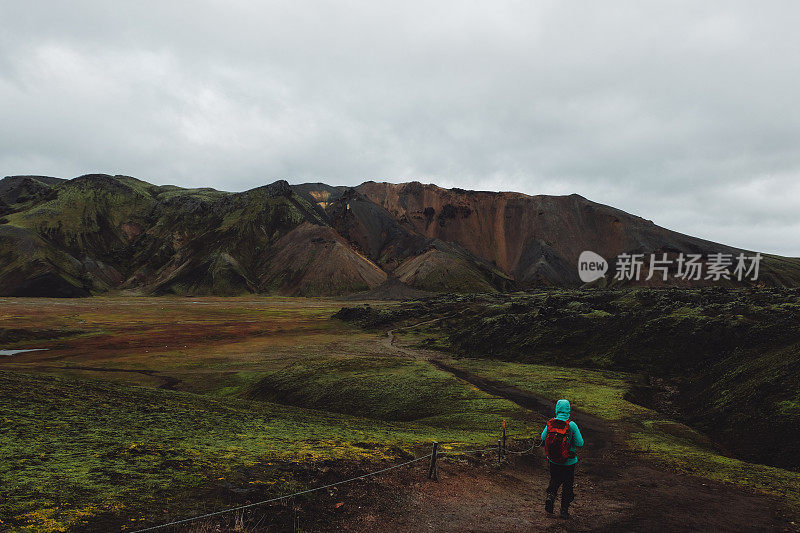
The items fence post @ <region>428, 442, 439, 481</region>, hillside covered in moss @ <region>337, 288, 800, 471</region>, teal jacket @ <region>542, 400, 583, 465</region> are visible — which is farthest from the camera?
hillside covered in moss @ <region>337, 288, 800, 471</region>

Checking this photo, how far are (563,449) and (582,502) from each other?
4443 millimetres

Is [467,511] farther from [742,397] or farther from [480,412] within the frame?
[742,397]

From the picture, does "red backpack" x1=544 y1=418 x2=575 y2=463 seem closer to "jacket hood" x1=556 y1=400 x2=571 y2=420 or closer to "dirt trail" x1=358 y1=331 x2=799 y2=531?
"jacket hood" x1=556 y1=400 x2=571 y2=420

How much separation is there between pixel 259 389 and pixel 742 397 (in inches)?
1640

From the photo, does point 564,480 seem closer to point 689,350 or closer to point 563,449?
point 563,449

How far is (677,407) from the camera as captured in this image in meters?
34.9

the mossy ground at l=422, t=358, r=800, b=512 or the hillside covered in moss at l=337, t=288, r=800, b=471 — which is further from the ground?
the hillside covered in moss at l=337, t=288, r=800, b=471

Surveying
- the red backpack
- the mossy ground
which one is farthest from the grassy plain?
the red backpack

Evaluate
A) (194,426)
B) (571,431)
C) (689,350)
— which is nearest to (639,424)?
(571,431)

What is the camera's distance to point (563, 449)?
12.7m

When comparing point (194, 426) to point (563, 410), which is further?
point (194, 426)

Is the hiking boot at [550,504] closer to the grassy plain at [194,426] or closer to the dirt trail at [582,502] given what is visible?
the dirt trail at [582,502]

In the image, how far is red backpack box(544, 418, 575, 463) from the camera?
12711mm

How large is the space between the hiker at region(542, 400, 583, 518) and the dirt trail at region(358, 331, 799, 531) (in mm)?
860
